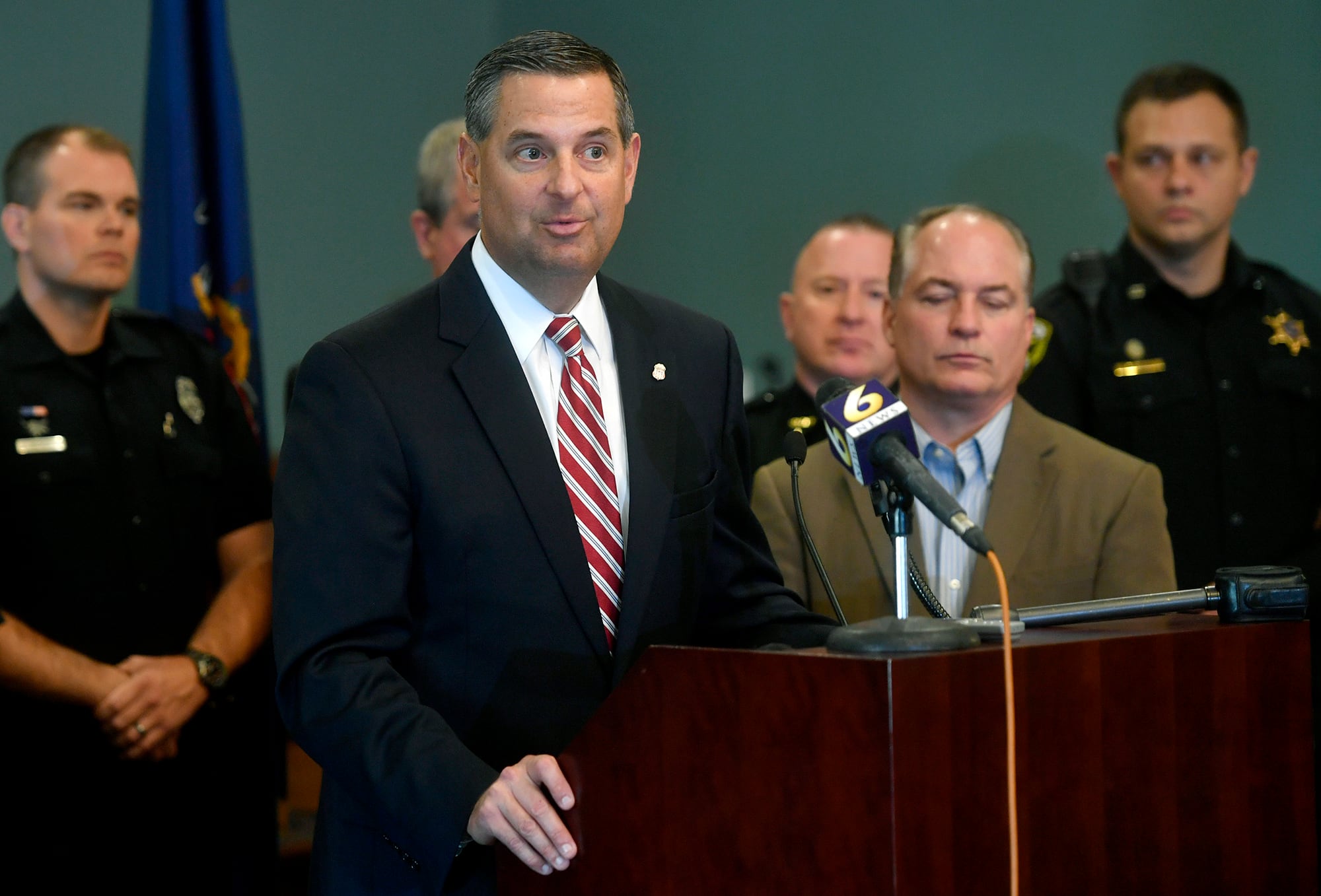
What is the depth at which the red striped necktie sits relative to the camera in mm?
1778

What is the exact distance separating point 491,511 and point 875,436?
54 cm

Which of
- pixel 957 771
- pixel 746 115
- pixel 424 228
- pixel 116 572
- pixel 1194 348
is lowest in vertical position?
pixel 957 771

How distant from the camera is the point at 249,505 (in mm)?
3457

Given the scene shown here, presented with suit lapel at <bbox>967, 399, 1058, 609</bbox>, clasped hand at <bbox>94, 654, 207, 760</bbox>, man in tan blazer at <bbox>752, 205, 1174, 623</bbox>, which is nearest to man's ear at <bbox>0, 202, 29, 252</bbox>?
clasped hand at <bbox>94, 654, 207, 760</bbox>

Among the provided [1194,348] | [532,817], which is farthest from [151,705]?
[1194,348]

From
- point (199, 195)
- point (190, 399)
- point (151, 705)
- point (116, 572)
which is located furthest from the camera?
point (199, 195)

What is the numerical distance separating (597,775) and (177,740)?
2.05 metres

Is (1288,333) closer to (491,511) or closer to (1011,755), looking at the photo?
(491,511)

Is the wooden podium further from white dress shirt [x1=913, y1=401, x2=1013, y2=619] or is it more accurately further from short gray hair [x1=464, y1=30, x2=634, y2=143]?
white dress shirt [x1=913, y1=401, x2=1013, y2=619]

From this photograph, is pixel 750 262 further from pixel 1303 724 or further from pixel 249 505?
pixel 1303 724

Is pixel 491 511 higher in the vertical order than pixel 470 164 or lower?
lower

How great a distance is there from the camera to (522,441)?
1.75 metres

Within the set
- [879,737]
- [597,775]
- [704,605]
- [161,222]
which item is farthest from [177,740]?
[879,737]

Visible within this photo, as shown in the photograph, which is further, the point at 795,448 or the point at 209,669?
the point at 209,669
